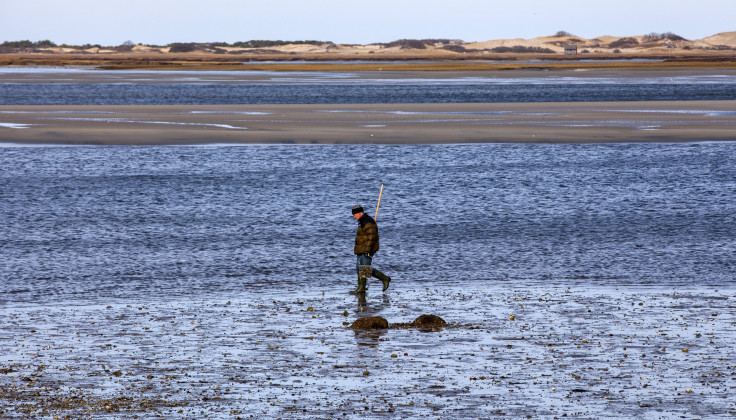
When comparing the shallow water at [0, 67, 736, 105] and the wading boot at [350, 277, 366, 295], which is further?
the shallow water at [0, 67, 736, 105]

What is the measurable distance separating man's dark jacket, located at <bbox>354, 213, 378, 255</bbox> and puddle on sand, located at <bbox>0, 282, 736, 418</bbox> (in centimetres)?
79

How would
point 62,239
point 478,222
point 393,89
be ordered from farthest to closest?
point 393,89 → point 478,222 → point 62,239

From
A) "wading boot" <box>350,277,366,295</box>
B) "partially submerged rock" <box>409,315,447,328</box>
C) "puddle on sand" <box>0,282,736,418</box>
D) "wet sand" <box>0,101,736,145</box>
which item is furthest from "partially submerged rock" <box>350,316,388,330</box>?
"wet sand" <box>0,101,736,145</box>

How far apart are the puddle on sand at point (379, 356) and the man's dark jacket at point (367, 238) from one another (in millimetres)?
791

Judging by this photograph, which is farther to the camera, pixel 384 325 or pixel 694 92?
pixel 694 92

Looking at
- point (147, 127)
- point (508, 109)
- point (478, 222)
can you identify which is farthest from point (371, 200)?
point (508, 109)

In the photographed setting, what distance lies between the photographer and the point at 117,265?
20.0 meters

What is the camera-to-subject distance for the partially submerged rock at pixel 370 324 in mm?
14398

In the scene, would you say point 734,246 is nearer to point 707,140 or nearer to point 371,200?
point 371,200

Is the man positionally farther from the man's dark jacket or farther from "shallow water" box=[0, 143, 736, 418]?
"shallow water" box=[0, 143, 736, 418]

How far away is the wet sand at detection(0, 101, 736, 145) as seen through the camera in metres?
46.5

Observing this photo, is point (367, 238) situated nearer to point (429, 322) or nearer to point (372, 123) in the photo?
point (429, 322)

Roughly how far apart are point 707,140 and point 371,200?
21.5 metres

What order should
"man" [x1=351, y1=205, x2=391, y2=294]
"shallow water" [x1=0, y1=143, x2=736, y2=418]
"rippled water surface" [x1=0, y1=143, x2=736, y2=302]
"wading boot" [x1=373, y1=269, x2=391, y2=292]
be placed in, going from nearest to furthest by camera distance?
1. "shallow water" [x1=0, y1=143, x2=736, y2=418]
2. "man" [x1=351, y1=205, x2=391, y2=294]
3. "wading boot" [x1=373, y1=269, x2=391, y2=292]
4. "rippled water surface" [x1=0, y1=143, x2=736, y2=302]
